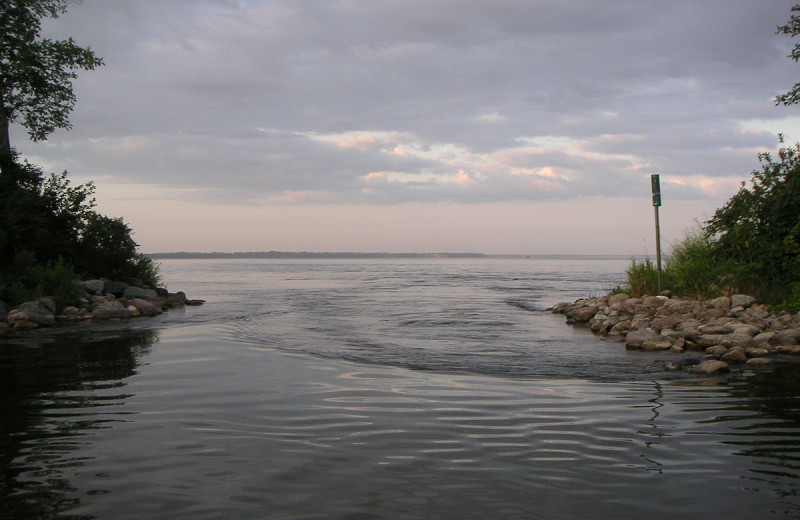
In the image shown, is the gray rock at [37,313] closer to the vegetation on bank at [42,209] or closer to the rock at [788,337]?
the vegetation on bank at [42,209]

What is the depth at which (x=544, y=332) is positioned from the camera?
14.4 m

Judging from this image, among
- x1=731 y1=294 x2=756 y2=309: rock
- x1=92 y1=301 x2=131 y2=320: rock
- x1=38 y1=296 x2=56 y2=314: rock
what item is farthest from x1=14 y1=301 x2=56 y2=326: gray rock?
x1=731 y1=294 x2=756 y2=309: rock

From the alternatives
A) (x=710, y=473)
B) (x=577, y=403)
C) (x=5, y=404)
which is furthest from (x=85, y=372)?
(x=710, y=473)

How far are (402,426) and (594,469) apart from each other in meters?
1.93

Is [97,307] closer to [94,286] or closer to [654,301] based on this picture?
[94,286]

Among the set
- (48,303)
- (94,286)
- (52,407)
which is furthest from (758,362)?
(94,286)

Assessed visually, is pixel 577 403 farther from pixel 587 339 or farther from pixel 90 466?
pixel 587 339

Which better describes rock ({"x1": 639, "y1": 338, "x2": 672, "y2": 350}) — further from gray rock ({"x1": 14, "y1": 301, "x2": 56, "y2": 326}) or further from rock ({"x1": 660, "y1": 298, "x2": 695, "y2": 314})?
gray rock ({"x1": 14, "y1": 301, "x2": 56, "y2": 326})

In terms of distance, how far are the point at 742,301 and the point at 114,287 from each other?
18853 mm

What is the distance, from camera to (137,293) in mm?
21266

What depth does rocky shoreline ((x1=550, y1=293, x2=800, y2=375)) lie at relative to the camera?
9875 mm

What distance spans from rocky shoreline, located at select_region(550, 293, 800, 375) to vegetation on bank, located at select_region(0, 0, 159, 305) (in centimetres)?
1499

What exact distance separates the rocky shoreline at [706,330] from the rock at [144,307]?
40.7 ft

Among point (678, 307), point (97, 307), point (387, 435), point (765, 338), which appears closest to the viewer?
point (387, 435)
